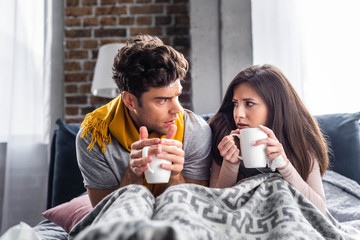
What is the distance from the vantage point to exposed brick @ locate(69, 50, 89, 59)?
2.62 metres

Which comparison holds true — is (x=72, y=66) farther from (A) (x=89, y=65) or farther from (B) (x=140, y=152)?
(B) (x=140, y=152)

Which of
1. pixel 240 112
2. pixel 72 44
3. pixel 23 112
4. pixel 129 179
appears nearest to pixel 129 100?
pixel 129 179

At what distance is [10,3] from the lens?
1696mm

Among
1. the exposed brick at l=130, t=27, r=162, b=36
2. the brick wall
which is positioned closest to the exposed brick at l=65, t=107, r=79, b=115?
the brick wall

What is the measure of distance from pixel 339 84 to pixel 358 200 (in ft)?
3.10

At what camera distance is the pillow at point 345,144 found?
150 cm

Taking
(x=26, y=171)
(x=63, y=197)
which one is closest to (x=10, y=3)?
(x=26, y=171)

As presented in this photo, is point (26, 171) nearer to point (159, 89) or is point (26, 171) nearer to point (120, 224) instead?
point (159, 89)

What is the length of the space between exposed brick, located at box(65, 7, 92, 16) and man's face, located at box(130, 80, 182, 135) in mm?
1798

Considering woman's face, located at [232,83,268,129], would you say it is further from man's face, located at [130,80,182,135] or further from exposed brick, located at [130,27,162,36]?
exposed brick, located at [130,27,162,36]

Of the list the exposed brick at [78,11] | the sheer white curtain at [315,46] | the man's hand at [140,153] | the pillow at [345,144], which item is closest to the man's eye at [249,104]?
the man's hand at [140,153]

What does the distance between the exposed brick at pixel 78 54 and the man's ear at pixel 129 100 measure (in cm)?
161

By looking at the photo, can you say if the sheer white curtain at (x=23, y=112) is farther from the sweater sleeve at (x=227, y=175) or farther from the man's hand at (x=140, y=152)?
the sweater sleeve at (x=227, y=175)

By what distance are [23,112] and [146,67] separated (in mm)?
1043
